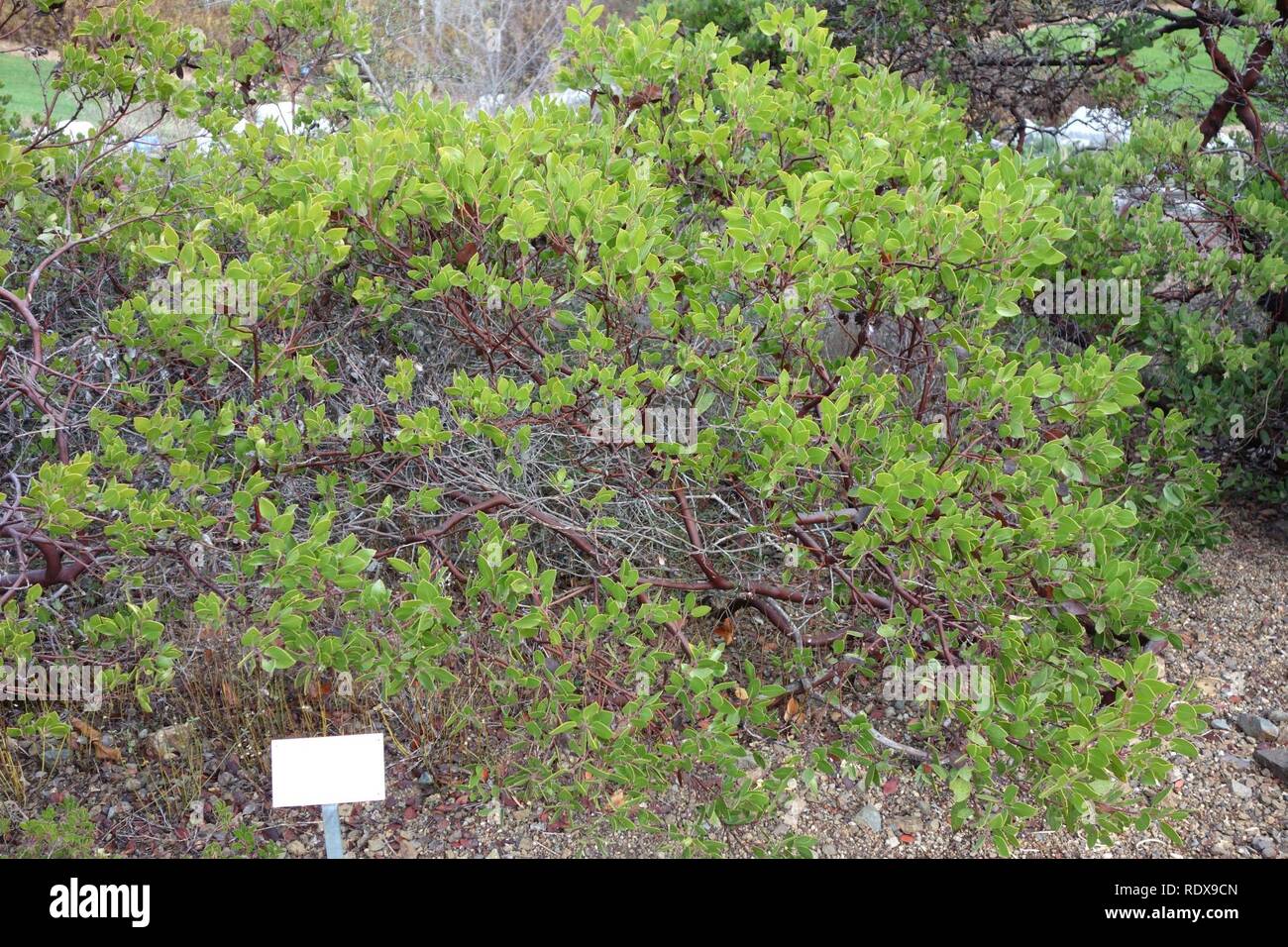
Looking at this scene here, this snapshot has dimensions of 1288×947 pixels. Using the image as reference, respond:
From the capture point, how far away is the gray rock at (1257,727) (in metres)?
3.01

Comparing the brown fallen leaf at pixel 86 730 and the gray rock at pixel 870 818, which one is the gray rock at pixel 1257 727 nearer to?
the gray rock at pixel 870 818

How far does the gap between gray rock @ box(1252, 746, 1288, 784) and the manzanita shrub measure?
466 mm

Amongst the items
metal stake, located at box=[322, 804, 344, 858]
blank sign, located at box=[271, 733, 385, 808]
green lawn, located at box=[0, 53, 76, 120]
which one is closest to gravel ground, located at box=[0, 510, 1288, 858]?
metal stake, located at box=[322, 804, 344, 858]

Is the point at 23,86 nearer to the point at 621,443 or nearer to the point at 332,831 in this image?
the point at 621,443

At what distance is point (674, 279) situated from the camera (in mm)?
2832

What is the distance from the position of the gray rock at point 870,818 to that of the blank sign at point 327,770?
1.33m

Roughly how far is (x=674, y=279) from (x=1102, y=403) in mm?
1123

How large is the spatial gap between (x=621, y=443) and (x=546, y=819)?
3.31 ft

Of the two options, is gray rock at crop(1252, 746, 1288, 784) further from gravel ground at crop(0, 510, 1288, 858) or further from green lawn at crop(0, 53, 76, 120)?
green lawn at crop(0, 53, 76, 120)

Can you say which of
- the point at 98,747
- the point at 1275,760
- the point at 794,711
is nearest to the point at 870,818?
the point at 794,711

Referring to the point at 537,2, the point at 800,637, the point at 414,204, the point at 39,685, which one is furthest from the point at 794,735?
the point at 537,2

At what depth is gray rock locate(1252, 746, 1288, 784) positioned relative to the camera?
9.39ft

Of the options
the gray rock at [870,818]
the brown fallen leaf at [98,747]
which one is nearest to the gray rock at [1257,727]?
the gray rock at [870,818]

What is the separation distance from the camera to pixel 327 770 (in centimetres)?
206
